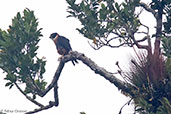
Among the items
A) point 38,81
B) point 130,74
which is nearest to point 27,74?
point 38,81

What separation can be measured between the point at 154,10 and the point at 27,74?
11.1 ft

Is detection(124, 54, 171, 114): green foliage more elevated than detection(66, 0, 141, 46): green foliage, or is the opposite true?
detection(66, 0, 141, 46): green foliage

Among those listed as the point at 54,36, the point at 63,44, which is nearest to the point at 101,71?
the point at 63,44

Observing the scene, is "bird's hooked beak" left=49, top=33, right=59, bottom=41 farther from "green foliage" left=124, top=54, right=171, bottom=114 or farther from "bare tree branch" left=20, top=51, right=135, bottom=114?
"green foliage" left=124, top=54, right=171, bottom=114

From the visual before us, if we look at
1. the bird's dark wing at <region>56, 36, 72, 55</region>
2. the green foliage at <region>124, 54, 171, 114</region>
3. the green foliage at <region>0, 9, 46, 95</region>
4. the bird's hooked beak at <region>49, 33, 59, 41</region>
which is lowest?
the green foliage at <region>124, 54, 171, 114</region>

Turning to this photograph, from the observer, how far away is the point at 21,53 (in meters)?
8.16

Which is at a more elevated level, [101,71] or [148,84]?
[101,71]

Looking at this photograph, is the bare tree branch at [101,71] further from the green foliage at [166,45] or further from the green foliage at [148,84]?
the green foliage at [166,45]

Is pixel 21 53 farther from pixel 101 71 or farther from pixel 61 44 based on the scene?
pixel 61 44

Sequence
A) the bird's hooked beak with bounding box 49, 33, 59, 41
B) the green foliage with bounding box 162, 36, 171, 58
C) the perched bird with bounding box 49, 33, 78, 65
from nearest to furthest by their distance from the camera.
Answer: the green foliage with bounding box 162, 36, 171, 58, the perched bird with bounding box 49, 33, 78, 65, the bird's hooked beak with bounding box 49, 33, 59, 41

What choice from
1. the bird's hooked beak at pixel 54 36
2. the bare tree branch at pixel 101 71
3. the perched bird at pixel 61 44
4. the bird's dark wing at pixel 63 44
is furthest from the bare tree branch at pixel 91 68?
the bird's hooked beak at pixel 54 36

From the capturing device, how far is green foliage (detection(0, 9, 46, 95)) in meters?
8.01

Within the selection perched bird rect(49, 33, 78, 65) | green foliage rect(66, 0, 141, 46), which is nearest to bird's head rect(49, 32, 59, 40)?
perched bird rect(49, 33, 78, 65)

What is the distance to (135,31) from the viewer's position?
360 inches
